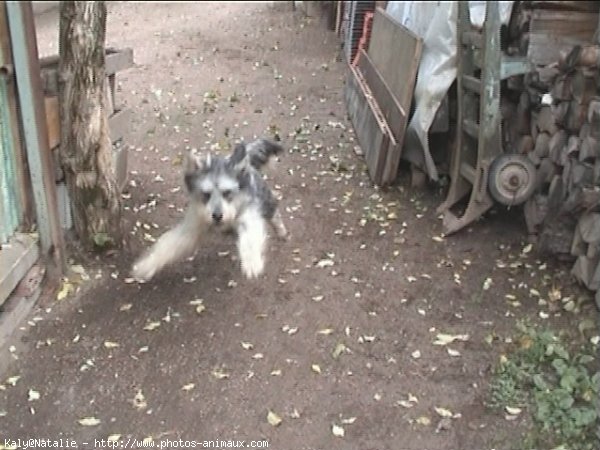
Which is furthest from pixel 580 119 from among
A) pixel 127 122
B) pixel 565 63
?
pixel 127 122

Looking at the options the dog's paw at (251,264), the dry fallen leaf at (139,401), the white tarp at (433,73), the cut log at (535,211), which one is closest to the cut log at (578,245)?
the cut log at (535,211)

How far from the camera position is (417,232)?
19.4 ft

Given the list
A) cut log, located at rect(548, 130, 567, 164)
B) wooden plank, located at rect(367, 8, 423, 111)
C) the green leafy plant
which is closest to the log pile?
cut log, located at rect(548, 130, 567, 164)

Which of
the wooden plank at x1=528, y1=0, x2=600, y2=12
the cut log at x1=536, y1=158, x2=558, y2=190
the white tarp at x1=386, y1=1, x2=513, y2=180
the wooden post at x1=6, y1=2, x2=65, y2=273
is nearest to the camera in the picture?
the wooden post at x1=6, y1=2, x2=65, y2=273

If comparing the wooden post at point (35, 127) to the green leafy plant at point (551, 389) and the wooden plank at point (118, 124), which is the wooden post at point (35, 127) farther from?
the green leafy plant at point (551, 389)

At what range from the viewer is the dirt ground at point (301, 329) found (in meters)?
3.78

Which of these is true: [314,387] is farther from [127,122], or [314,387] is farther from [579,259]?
[127,122]

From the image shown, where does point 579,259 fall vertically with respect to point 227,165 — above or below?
below

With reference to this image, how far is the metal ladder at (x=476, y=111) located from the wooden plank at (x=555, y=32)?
7.5 inches

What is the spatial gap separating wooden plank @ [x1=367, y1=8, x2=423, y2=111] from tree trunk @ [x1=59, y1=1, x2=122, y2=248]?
277cm

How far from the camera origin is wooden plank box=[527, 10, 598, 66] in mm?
5523

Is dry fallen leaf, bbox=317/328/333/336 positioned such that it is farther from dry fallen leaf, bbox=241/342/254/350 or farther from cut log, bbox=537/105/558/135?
cut log, bbox=537/105/558/135

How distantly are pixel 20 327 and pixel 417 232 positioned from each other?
3.06 meters

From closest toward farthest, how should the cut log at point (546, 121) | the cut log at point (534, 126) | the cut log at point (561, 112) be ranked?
the cut log at point (561, 112), the cut log at point (546, 121), the cut log at point (534, 126)
